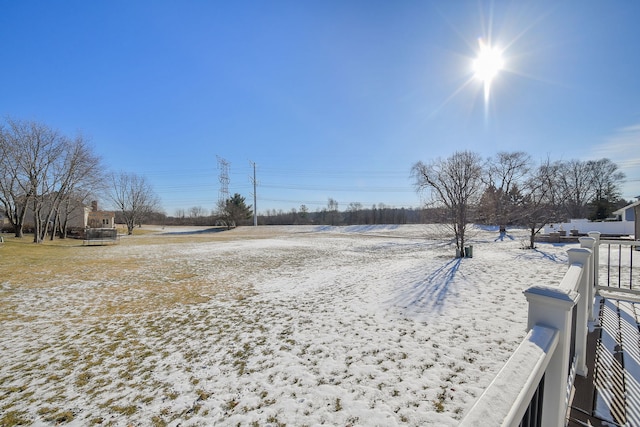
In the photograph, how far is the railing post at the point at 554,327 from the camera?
138cm

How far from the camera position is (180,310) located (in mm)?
6324

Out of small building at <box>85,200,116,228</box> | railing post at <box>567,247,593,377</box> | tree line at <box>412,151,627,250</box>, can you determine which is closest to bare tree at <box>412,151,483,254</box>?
tree line at <box>412,151,627,250</box>

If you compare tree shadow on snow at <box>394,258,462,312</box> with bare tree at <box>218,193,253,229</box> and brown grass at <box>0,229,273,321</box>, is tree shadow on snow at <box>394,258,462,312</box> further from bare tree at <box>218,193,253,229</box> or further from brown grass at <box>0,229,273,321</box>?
bare tree at <box>218,193,253,229</box>

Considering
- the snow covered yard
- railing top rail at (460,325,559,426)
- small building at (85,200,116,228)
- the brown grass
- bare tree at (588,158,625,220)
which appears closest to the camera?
railing top rail at (460,325,559,426)

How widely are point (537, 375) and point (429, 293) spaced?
6740mm

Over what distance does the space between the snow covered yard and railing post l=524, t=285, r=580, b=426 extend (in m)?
1.57

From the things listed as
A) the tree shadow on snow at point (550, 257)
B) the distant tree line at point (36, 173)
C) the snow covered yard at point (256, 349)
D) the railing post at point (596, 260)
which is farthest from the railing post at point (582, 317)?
the distant tree line at point (36, 173)

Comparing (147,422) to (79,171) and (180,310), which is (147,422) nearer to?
(180,310)

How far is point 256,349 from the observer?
4387 millimetres

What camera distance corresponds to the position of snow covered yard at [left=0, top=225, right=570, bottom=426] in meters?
3.02

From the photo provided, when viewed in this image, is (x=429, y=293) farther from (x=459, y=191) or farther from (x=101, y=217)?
(x=101, y=217)

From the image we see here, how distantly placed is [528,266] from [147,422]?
12711 mm

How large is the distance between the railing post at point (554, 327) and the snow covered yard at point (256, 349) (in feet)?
5.14

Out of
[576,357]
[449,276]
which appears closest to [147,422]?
[576,357]
